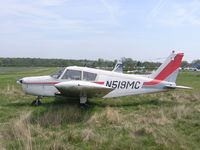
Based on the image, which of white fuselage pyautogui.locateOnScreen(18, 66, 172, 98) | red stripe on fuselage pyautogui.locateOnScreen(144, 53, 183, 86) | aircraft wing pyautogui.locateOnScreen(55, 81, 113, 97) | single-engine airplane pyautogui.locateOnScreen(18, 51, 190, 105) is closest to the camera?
aircraft wing pyautogui.locateOnScreen(55, 81, 113, 97)

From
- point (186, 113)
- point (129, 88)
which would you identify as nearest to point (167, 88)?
point (129, 88)

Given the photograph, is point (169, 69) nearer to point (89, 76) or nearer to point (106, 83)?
point (106, 83)

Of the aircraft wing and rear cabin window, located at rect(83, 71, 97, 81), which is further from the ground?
rear cabin window, located at rect(83, 71, 97, 81)

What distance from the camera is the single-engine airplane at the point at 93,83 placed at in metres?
10.2

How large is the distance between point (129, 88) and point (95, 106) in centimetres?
180

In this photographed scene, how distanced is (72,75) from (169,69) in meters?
4.95

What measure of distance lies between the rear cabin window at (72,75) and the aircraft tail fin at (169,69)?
392 cm

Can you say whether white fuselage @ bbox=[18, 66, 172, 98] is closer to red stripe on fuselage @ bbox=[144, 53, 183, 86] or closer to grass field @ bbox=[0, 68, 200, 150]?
red stripe on fuselage @ bbox=[144, 53, 183, 86]

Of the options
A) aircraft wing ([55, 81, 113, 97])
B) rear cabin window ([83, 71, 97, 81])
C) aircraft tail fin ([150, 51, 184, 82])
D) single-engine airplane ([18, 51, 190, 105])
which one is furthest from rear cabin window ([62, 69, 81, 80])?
aircraft tail fin ([150, 51, 184, 82])

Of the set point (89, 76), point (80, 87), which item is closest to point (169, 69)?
point (89, 76)

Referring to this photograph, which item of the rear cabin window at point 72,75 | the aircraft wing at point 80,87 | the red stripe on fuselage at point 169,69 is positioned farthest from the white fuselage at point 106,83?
the aircraft wing at point 80,87

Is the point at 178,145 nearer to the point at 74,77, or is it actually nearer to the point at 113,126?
the point at 113,126

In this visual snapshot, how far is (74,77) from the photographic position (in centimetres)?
1068

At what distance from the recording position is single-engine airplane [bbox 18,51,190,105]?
10188mm
